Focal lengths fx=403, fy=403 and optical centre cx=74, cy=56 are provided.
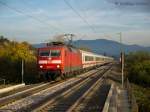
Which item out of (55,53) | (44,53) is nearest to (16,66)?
(44,53)

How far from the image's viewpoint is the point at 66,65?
36750 mm

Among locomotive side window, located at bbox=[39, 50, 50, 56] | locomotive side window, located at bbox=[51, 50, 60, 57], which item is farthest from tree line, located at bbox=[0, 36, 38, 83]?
locomotive side window, located at bbox=[51, 50, 60, 57]

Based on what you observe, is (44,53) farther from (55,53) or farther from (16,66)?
(16,66)

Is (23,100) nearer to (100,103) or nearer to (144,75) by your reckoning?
(100,103)

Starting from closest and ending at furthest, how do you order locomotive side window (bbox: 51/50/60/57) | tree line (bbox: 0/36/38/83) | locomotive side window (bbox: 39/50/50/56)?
locomotive side window (bbox: 51/50/60/57) < locomotive side window (bbox: 39/50/50/56) < tree line (bbox: 0/36/38/83)

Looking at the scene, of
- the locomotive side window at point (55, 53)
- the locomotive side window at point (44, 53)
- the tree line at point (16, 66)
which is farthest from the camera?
the tree line at point (16, 66)

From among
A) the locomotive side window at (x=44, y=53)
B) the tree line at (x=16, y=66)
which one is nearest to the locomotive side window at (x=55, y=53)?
the locomotive side window at (x=44, y=53)

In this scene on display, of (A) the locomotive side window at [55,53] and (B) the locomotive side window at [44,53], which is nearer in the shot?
(A) the locomotive side window at [55,53]

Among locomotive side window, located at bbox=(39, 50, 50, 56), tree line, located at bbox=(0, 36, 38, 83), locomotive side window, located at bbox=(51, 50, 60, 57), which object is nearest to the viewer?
locomotive side window, located at bbox=(51, 50, 60, 57)

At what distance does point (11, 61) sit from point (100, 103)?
109 feet

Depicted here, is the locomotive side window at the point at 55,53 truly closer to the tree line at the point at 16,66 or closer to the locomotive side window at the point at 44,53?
the locomotive side window at the point at 44,53

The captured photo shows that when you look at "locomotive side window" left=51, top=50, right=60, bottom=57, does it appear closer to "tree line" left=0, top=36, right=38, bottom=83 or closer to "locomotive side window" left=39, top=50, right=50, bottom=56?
"locomotive side window" left=39, top=50, right=50, bottom=56

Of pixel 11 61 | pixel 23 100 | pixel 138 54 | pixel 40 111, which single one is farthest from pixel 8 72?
pixel 138 54

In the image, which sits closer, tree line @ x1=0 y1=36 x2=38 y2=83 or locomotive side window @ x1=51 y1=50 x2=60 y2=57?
locomotive side window @ x1=51 y1=50 x2=60 y2=57
